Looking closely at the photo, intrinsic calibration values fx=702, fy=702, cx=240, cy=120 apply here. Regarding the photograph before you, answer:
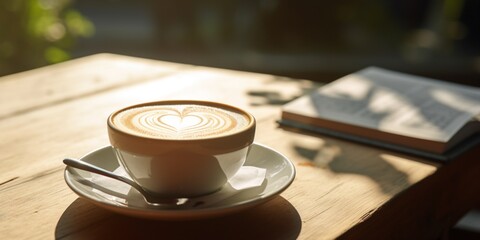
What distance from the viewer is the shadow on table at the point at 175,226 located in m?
0.77

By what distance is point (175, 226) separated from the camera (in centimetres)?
79

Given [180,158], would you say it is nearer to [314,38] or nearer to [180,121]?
[180,121]

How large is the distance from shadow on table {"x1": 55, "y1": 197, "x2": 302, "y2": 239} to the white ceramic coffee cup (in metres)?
0.04

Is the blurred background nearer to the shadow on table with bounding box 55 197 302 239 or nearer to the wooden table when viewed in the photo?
the wooden table

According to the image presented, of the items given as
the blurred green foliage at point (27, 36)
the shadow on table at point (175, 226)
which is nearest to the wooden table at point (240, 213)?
the shadow on table at point (175, 226)

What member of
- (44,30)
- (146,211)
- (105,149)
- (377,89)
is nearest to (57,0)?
(44,30)

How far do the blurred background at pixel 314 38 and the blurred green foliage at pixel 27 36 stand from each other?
1207 mm

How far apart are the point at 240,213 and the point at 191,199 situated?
7cm

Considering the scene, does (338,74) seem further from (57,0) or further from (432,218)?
(432,218)

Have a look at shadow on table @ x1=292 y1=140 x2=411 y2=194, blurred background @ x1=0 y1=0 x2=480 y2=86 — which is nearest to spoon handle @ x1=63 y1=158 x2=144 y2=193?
shadow on table @ x1=292 y1=140 x2=411 y2=194

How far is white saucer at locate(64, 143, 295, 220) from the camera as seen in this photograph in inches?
29.0

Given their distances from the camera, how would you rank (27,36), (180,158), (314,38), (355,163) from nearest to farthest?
1. (180,158)
2. (355,163)
3. (27,36)
4. (314,38)

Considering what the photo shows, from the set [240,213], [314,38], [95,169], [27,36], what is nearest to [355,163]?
[240,213]

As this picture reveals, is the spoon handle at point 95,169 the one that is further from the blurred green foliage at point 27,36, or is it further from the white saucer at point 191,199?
the blurred green foliage at point 27,36
